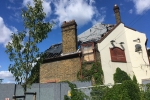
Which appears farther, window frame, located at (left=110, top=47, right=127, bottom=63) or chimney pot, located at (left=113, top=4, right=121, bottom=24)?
chimney pot, located at (left=113, top=4, right=121, bottom=24)

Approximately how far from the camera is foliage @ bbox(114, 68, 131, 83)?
15223 mm

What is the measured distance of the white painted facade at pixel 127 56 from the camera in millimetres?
15648

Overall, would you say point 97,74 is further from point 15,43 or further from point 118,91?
point 15,43

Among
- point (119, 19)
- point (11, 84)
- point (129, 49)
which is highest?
point (119, 19)

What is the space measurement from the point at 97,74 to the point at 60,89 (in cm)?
395

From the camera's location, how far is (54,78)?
16328mm

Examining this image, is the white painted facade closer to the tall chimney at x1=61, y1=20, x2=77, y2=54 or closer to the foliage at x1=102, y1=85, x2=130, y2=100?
the tall chimney at x1=61, y1=20, x2=77, y2=54

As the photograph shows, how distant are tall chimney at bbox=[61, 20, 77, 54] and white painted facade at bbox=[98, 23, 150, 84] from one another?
262cm

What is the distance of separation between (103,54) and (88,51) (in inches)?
58.7

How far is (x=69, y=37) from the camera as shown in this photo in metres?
16.7

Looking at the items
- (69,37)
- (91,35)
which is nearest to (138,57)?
(91,35)

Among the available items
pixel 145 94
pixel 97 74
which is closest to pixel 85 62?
pixel 97 74

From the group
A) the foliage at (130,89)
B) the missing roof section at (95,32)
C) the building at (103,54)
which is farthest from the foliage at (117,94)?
the missing roof section at (95,32)

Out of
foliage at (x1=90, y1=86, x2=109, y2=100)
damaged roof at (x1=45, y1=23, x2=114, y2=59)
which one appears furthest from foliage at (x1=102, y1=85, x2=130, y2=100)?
damaged roof at (x1=45, y1=23, x2=114, y2=59)
